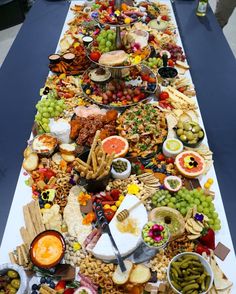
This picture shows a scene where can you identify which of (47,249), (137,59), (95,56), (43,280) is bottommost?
(43,280)

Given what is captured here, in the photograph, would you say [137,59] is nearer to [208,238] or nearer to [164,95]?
[164,95]

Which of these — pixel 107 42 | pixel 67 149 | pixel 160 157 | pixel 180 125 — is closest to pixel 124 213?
pixel 160 157

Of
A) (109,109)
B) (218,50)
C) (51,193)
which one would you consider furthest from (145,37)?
(51,193)

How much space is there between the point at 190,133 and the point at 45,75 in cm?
196

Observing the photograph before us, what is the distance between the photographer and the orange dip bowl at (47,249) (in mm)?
2021

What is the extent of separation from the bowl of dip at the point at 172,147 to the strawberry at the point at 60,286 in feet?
4.43

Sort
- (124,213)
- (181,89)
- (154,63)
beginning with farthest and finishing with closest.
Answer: (154,63) < (181,89) < (124,213)

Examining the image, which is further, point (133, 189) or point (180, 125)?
point (180, 125)

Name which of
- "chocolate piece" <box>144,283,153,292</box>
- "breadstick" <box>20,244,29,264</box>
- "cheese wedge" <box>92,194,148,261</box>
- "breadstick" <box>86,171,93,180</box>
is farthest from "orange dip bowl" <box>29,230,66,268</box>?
"chocolate piece" <box>144,283,153,292</box>

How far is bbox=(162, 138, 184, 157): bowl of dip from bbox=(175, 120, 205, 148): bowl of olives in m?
0.08

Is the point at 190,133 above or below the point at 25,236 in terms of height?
below

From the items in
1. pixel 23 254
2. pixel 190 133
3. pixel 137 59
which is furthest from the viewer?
pixel 137 59

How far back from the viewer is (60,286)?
2020mm

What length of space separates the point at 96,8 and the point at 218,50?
1.90m
